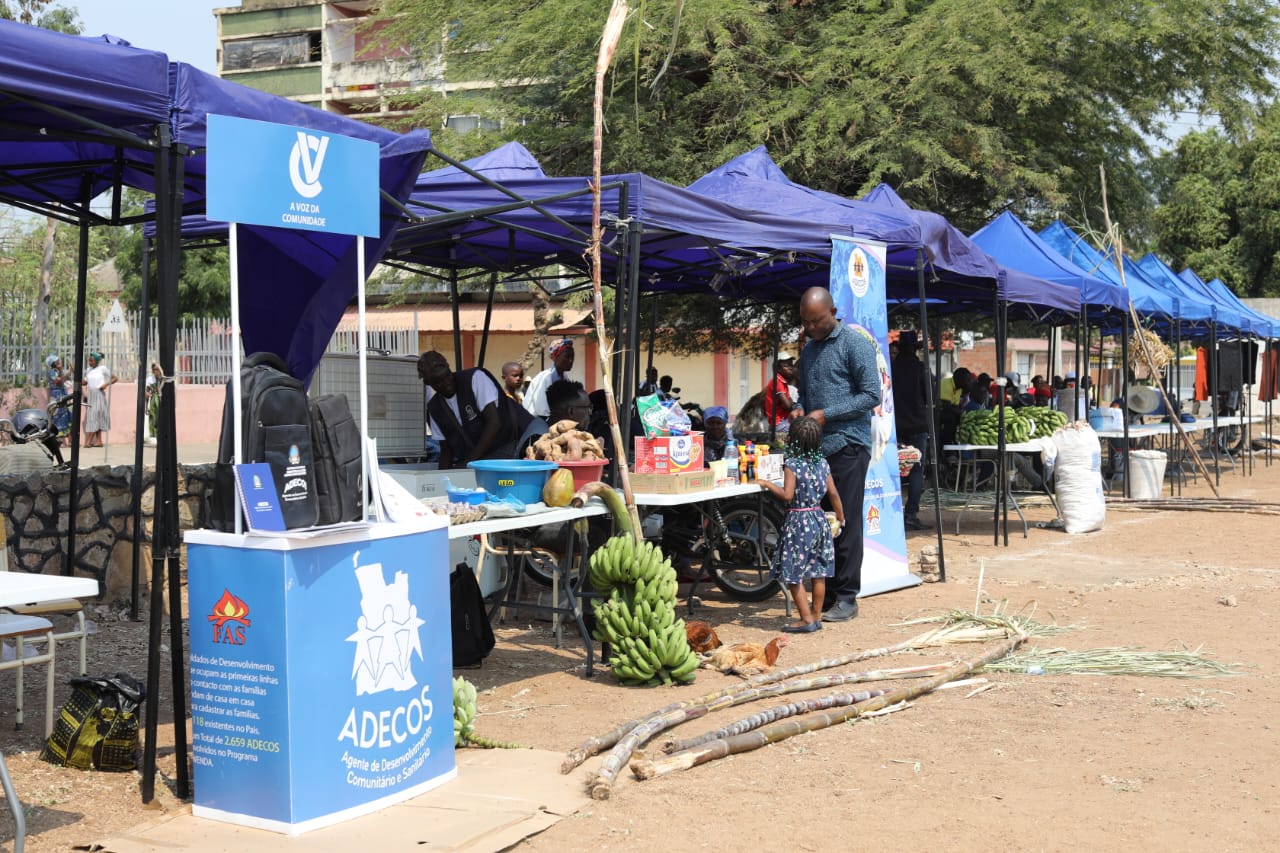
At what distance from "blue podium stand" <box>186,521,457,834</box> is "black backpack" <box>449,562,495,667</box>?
2319 millimetres

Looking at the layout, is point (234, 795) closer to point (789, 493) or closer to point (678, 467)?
point (678, 467)

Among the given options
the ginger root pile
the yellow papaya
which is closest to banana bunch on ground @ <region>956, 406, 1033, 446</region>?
the ginger root pile

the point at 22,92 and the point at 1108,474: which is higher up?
the point at 22,92

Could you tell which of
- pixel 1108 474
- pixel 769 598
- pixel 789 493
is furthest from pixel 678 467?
pixel 1108 474

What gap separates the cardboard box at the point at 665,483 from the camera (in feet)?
25.5

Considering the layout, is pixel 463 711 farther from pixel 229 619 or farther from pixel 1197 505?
pixel 1197 505

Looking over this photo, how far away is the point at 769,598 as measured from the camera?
9680 millimetres

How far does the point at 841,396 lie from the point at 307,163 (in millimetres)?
4503

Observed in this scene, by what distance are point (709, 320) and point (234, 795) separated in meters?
14.8

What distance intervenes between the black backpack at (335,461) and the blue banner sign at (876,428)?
201 inches

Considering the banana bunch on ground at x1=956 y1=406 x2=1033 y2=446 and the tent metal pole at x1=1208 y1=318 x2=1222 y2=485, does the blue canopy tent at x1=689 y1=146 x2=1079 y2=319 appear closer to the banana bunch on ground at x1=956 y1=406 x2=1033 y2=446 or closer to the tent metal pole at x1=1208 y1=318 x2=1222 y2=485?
the banana bunch on ground at x1=956 y1=406 x2=1033 y2=446

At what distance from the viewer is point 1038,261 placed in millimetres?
15281

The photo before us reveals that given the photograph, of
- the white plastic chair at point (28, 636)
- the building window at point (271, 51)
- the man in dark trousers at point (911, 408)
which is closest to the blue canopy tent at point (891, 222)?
the man in dark trousers at point (911, 408)

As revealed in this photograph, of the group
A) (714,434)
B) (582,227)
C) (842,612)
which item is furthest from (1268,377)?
(582,227)
